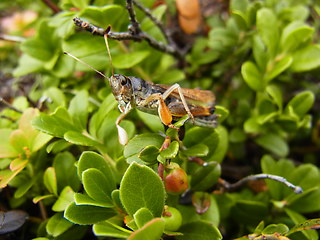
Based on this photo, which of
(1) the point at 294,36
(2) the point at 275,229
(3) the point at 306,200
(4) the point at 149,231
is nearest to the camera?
(4) the point at 149,231

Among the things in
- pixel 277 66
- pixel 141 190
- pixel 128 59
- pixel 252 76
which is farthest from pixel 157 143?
pixel 277 66

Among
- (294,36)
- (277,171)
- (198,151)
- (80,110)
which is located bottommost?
(277,171)

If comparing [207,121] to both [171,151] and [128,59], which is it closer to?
[171,151]

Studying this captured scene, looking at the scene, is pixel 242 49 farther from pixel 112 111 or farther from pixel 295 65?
pixel 112 111

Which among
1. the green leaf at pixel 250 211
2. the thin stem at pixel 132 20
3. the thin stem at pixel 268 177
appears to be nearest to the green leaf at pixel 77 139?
the thin stem at pixel 132 20

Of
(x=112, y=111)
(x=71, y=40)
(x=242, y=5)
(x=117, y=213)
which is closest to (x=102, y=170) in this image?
(x=117, y=213)
